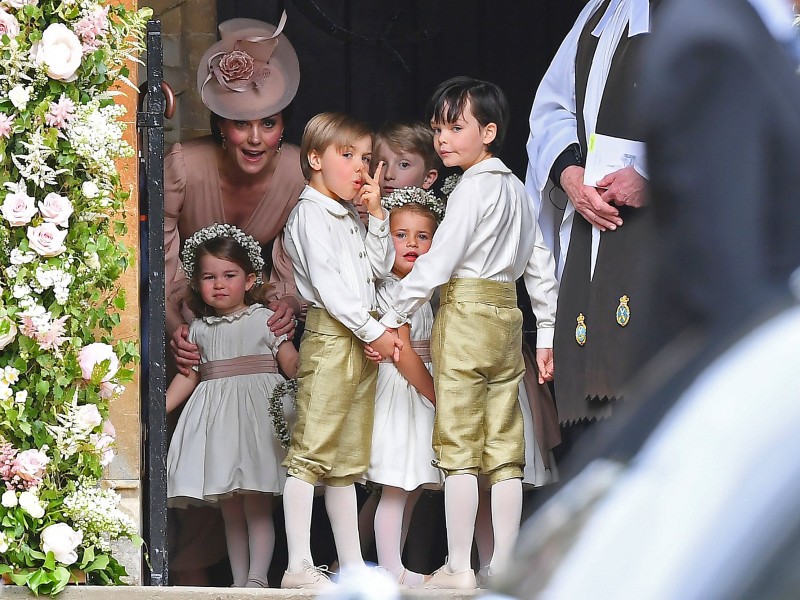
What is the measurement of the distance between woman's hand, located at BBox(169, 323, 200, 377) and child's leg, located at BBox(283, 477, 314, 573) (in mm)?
830

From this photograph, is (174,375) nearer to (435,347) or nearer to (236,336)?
(236,336)

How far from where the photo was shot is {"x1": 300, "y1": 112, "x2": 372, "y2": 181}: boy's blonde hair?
4.15 m

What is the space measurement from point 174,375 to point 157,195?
117cm

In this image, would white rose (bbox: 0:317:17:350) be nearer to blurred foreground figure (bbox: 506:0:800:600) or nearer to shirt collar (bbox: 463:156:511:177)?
shirt collar (bbox: 463:156:511:177)

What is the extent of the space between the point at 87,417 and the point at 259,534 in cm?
120

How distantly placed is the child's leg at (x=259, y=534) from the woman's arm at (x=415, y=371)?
683mm

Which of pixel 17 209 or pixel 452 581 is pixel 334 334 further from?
pixel 17 209

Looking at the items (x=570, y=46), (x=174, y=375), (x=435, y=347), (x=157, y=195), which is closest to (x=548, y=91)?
(x=570, y=46)

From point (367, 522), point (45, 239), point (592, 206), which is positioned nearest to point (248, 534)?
point (367, 522)

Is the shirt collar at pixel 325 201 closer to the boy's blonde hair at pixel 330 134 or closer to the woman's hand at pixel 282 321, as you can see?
the boy's blonde hair at pixel 330 134

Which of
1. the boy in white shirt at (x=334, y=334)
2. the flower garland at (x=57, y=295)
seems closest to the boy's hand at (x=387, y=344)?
the boy in white shirt at (x=334, y=334)

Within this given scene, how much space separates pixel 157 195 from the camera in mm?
3834

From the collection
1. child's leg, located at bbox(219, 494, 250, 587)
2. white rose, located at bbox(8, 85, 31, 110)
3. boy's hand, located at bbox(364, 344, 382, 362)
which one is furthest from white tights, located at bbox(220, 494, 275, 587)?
white rose, located at bbox(8, 85, 31, 110)

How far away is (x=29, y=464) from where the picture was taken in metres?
3.34
